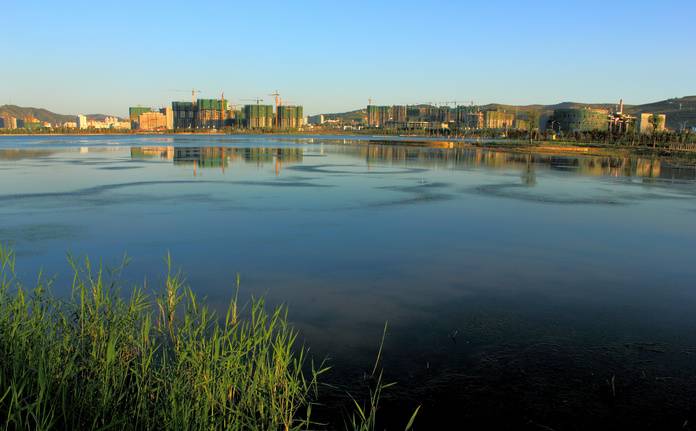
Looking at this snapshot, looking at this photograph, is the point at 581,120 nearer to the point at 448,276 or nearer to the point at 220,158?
the point at 220,158

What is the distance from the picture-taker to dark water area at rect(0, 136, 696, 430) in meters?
6.79

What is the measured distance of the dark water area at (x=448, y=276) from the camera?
6789 mm

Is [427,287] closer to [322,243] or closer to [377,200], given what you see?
[322,243]

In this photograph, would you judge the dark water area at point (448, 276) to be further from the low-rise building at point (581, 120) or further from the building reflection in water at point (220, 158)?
the low-rise building at point (581, 120)

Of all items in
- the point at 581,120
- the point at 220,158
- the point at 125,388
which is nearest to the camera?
the point at 125,388

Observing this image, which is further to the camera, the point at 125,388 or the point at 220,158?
the point at 220,158

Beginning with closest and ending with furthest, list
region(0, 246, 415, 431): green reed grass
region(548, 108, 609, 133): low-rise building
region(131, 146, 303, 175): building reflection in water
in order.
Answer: region(0, 246, 415, 431): green reed grass, region(131, 146, 303, 175): building reflection in water, region(548, 108, 609, 133): low-rise building

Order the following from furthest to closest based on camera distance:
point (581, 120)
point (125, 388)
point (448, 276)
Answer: point (581, 120) < point (448, 276) < point (125, 388)

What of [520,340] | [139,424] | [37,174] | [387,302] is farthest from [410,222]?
[37,174]

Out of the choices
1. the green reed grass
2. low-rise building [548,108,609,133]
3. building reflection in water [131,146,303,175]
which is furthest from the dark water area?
low-rise building [548,108,609,133]

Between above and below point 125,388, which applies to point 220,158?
above

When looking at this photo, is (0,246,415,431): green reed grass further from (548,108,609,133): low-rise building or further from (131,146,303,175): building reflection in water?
(548,108,609,133): low-rise building

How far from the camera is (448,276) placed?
38.9ft

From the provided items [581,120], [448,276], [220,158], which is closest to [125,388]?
[448,276]
